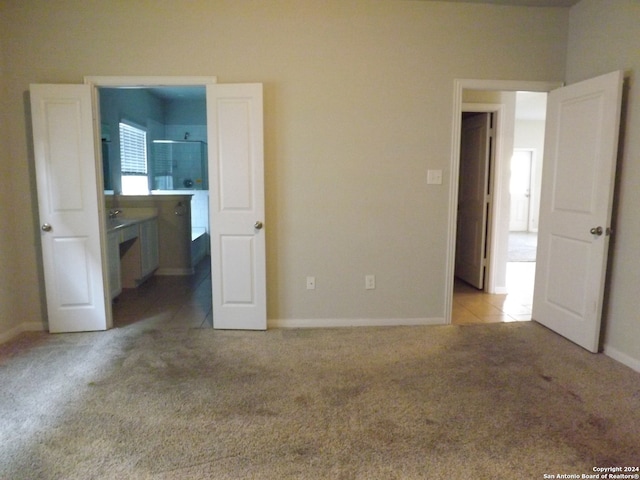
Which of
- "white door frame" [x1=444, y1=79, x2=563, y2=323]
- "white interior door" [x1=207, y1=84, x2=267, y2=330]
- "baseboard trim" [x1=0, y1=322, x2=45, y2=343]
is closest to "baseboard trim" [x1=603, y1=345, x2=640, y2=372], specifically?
"white door frame" [x1=444, y1=79, x2=563, y2=323]

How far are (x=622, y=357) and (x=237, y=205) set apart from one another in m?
3.03

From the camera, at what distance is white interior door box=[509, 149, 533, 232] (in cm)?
984

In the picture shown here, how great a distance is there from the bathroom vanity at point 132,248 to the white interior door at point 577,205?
13.2ft

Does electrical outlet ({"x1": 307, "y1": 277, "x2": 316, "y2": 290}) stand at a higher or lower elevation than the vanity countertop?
lower

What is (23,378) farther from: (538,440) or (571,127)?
(571,127)

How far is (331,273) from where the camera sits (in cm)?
350

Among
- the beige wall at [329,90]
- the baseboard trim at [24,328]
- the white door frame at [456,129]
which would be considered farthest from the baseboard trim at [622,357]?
the baseboard trim at [24,328]

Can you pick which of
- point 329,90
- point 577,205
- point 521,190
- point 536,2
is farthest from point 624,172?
point 521,190

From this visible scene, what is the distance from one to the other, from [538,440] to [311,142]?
2.50 meters

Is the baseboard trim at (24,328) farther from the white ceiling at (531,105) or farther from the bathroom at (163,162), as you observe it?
the white ceiling at (531,105)

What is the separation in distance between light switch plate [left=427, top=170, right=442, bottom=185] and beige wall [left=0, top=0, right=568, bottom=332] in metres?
0.05

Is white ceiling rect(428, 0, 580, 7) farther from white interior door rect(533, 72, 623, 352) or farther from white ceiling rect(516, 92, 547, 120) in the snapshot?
white ceiling rect(516, 92, 547, 120)

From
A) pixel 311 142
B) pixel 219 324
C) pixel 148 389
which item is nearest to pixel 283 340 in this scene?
pixel 219 324

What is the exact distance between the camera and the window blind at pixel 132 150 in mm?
5598
